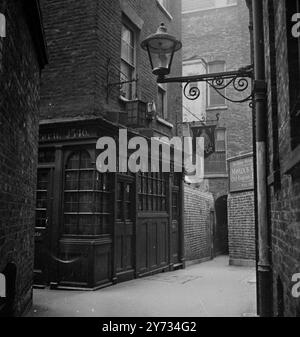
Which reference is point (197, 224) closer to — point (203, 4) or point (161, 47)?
point (161, 47)

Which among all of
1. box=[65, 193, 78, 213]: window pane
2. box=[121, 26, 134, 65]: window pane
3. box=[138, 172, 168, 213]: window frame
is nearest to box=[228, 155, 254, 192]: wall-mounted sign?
box=[138, 172, 168, 213]: window frame

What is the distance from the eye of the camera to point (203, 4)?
2294cm

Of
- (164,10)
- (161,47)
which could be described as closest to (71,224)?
(161,47)

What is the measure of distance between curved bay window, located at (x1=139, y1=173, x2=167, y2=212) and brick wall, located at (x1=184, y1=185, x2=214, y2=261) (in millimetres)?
1853

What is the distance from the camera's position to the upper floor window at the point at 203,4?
21844 mm

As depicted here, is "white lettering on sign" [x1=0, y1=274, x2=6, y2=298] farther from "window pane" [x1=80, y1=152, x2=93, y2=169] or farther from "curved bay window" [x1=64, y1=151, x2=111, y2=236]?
"window pane" [x1=80, y1=152, x2=93, y2=169]

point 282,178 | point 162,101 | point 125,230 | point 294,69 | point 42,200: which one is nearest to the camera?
point 294,69

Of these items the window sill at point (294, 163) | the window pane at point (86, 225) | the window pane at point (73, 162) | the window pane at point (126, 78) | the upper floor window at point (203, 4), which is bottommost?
the window pane at point (86, 225)

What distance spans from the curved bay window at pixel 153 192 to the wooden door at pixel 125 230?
0.55 metres

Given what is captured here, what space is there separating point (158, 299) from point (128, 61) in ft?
19.0

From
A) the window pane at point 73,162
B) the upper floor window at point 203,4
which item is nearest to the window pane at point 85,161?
the window pane at point 73,162

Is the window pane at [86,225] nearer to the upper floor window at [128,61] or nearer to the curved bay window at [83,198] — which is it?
the curved bay window at [83,198]
